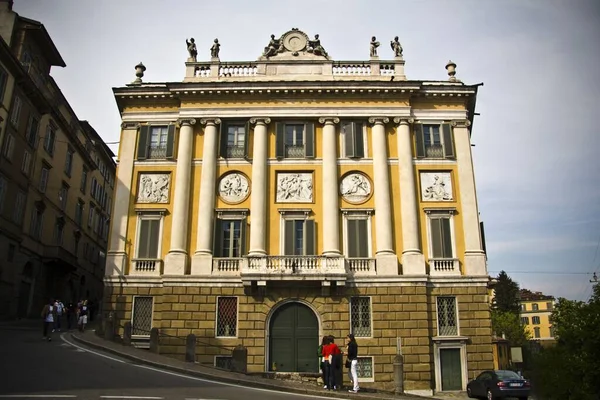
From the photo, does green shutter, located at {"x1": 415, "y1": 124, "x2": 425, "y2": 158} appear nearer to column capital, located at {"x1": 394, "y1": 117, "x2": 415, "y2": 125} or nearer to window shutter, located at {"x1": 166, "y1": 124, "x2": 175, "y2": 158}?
column capital, located at {"x1": 394, "y1": 117, "x2": 415, "y2": 125}

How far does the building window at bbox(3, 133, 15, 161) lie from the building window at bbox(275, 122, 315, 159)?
1827cm

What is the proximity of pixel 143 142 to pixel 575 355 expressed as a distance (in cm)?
2441

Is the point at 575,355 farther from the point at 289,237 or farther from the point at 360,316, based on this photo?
the point at 289,237

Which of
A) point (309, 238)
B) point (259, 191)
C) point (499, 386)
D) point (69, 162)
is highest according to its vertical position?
point (69, 162)

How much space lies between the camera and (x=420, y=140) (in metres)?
30.4

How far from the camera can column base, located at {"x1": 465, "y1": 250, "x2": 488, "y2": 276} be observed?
27797 mm

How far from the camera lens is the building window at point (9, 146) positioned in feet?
111

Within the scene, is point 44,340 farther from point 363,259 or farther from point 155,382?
point 363,259

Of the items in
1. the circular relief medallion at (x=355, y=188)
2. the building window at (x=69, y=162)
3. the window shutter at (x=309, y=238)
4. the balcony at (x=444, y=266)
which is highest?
the building window at (x=69, y=162)

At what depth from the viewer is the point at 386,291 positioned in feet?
89.3

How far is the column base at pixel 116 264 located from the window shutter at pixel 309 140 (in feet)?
38.3

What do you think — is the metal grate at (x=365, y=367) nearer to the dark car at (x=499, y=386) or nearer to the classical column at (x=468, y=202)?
the dark car at (x=499, y=386)

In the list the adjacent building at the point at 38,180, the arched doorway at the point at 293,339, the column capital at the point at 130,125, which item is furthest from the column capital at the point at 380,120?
the adjacent building at the point at 38,180

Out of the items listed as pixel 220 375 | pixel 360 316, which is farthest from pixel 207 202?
pixel 220 375
